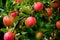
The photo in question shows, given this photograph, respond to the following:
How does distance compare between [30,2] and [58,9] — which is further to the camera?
[58,9]

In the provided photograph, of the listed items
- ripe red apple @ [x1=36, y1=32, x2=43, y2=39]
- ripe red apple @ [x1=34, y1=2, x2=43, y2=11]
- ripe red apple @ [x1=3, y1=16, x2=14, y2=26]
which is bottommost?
ripe red apple @ [x1=36, y1=32, x2=43, y2=39]

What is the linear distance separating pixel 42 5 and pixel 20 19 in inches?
5.8

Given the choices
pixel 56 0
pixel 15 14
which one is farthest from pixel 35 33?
pixel 56 0

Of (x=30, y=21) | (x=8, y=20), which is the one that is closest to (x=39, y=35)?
(x=30, y=21)

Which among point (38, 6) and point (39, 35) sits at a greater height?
point (38, 6)

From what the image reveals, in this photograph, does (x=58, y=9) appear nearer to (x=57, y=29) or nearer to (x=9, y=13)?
(x=57, y=29)

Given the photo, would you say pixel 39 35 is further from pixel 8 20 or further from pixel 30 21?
pixel 8 20

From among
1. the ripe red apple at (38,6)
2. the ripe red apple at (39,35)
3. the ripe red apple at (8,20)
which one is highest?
the ripe red apple at (38,6)

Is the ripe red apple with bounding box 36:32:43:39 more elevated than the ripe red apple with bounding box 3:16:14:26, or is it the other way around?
the ripe red apple with bounding box 3:16:14:26

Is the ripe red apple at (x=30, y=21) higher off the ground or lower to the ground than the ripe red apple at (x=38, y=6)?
lower

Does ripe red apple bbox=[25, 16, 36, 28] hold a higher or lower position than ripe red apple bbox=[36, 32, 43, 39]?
higher

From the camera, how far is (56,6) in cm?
129

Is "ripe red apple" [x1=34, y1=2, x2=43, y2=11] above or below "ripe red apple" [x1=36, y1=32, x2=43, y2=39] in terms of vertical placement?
above

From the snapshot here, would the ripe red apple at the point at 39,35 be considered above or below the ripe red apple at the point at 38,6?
below
